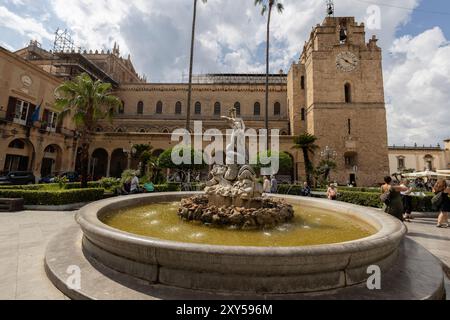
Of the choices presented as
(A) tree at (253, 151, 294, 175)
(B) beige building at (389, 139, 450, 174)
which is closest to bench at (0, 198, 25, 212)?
(A) tree at (253, 151, 294, 175)

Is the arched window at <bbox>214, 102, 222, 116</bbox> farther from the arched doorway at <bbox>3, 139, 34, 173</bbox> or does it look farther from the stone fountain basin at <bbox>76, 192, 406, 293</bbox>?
the stone fountain basin at <bbox>76, 192, 406, 293</bbox>

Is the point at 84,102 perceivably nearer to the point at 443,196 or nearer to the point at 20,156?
the point at 20,156

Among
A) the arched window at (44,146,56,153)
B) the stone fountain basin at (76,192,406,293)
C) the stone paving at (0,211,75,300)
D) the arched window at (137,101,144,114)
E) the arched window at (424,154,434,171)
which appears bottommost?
the stone paving at (0,211,75,300)

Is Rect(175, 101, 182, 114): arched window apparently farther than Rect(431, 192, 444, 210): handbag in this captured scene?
Yes

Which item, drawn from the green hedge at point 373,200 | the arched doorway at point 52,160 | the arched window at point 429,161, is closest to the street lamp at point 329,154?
the green hedge at point 373,200

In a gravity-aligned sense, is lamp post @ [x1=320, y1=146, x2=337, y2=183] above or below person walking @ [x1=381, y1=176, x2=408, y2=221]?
above

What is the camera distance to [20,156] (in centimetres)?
2220

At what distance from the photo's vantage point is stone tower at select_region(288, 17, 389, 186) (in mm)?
27922

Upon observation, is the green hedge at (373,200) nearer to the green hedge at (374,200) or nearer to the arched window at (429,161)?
the green hedge at (374,200)

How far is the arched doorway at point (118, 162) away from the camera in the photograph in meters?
31.4

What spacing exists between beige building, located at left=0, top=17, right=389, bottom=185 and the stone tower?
4.6 inches

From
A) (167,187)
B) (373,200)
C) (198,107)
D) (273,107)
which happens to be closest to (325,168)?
(373,200)

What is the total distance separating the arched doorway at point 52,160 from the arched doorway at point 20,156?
9.29ft
